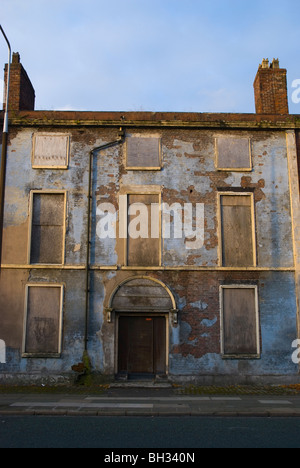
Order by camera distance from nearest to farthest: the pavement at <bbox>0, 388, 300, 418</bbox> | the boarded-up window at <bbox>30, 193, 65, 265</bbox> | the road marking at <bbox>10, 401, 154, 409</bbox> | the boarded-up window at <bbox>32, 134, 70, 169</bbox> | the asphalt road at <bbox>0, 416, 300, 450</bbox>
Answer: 1. the asphalt road at <bbox>0, 416, 300, 450</bbox>
2. the pavement at <bbox>0, 388, 300, 418</bbox>
3. the road marking at <bbox>10, 401, 154, 409</bbox>
4. the boarded-up window at <bbox>30, 193, 65, 265</bbox>
5. the boarded-up window at <bbox>32, 134, 70, 169</bbox>

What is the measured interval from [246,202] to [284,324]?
4179mm

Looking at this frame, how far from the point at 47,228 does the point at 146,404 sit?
6.65 meters

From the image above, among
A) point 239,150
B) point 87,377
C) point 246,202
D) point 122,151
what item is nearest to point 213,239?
point 246,202

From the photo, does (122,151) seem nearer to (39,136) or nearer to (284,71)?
(39,136)

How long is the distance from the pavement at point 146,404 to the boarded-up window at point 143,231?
411cm

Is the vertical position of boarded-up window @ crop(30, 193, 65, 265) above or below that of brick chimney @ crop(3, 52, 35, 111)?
below

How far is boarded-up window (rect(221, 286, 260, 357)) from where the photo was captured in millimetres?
13625

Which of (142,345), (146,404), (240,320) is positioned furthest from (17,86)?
(146,404)

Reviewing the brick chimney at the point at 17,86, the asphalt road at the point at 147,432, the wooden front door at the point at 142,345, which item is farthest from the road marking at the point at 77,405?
the brick chimney at the point at 17,86

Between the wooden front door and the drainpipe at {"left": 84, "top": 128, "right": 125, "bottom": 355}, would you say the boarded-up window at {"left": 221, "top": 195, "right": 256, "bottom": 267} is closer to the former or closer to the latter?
the wooden front door

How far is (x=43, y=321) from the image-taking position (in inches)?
540

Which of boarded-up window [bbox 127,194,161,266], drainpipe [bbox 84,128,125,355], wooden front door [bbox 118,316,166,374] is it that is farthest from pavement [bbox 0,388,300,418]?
boarded-up window [bbox 127,194,161,266]

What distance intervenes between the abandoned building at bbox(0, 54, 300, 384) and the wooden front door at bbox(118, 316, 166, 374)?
1.3 inches

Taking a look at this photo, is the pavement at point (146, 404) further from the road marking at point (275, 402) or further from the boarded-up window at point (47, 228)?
the boarded-up window at point (47, 228)
